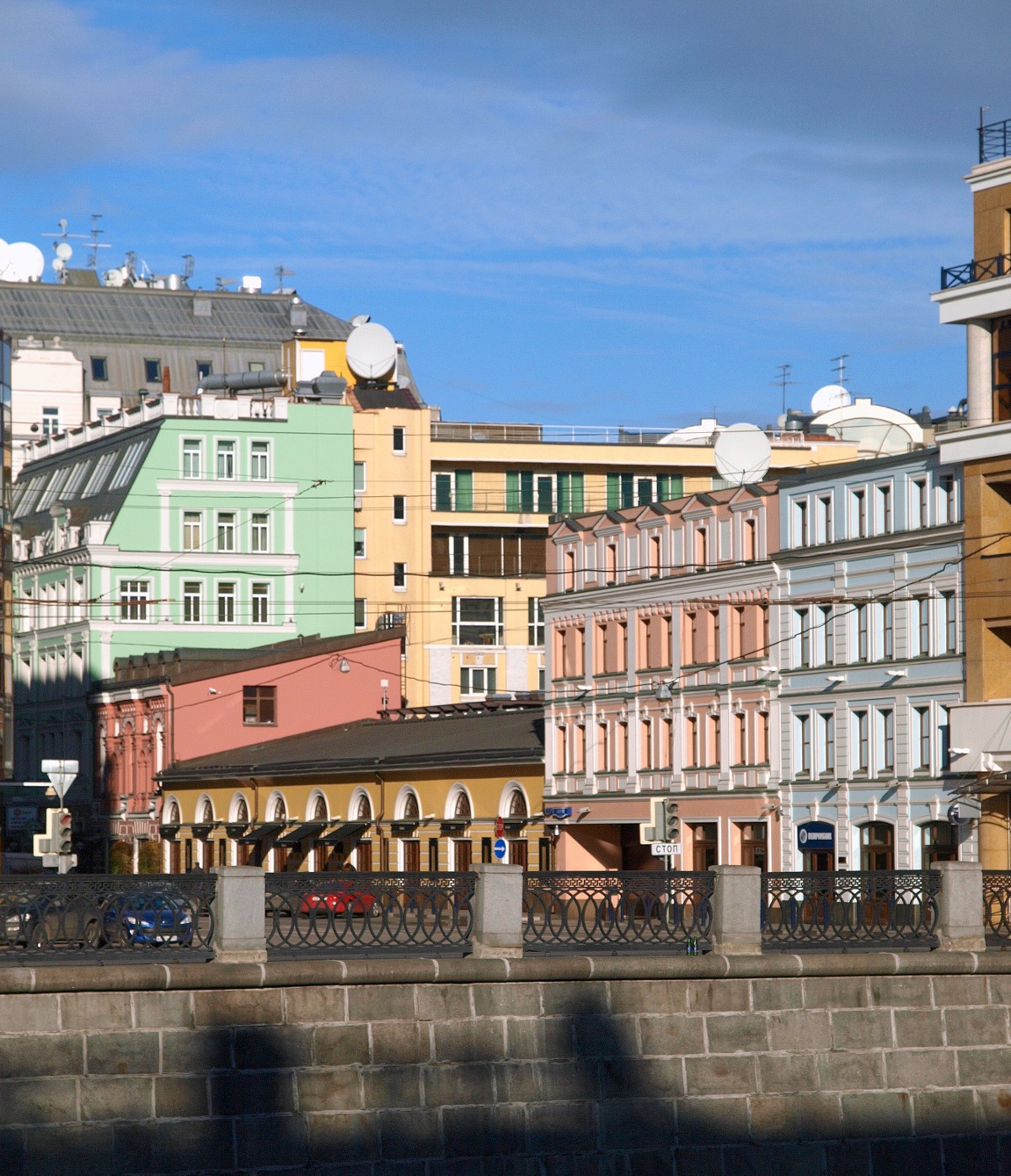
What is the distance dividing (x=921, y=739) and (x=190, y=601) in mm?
48145

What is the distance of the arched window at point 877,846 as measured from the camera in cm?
6338

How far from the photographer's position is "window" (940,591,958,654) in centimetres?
6141

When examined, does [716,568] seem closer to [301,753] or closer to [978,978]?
[301,753]

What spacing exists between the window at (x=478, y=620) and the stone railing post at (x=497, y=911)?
259ft

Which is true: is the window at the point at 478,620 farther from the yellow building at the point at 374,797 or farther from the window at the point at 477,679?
the yellow building at the point at 374,797

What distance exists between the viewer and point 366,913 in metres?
30.5

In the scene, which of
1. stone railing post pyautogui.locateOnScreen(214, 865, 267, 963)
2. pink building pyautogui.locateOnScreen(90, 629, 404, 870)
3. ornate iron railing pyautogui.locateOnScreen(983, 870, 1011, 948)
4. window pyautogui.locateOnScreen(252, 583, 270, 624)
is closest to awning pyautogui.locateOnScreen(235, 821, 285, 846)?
pink building pyautogui.locateOnScreen(90, 629, 404, 870)

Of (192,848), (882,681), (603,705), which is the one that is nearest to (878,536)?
(882,681)

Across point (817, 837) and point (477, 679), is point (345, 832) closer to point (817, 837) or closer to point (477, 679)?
point (817, 837)

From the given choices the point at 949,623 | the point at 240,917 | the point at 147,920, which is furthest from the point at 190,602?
the point at 240,917

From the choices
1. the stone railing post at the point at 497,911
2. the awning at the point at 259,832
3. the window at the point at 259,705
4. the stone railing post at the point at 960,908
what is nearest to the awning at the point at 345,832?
the awning at the point at 259,832

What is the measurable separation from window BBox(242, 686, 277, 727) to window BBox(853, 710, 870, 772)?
3401cm

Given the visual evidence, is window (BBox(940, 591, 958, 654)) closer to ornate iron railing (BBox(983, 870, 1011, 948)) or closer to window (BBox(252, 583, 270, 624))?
ornate iron railing (BBox(983, 870, 1011, 948))

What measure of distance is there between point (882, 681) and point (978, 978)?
3218cm
